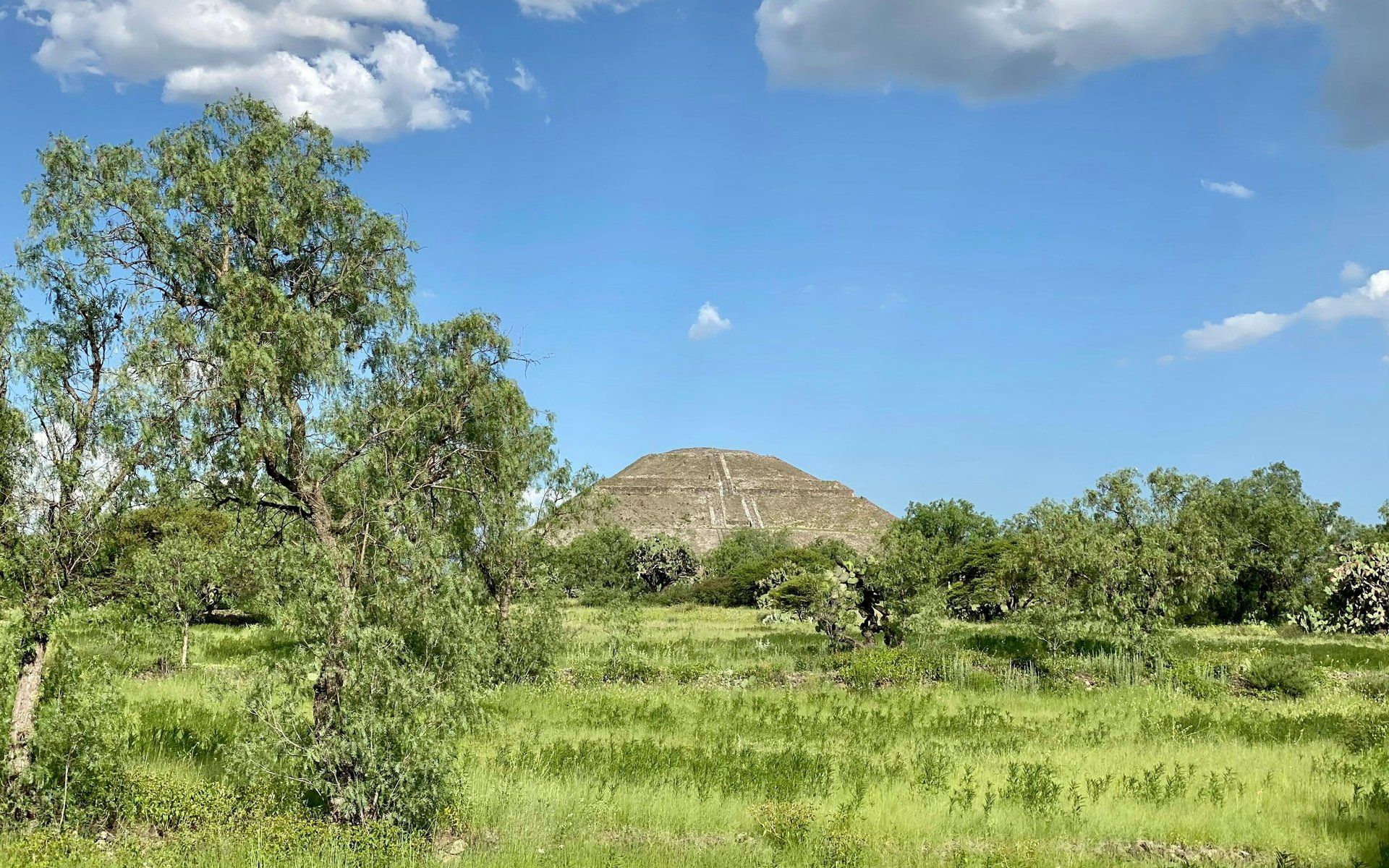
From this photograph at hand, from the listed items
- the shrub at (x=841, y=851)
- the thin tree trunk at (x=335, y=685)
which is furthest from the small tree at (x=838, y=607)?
the thin tree trunk at (x=335, y=685)

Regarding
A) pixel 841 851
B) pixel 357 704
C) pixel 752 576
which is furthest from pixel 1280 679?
pixel 752 576

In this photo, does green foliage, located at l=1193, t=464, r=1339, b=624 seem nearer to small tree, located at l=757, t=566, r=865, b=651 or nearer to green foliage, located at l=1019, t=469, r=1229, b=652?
green foliage, located at l=1019, t=469, r=1229, b=652

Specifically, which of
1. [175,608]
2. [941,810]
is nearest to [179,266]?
[941,810]

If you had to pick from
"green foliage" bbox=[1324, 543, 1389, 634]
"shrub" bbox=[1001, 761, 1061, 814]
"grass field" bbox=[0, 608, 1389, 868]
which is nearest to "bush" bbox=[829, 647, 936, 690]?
"grass field" bbox=[0, 608, 1389, 868]

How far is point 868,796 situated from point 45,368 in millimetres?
12430

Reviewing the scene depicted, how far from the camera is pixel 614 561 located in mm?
84750

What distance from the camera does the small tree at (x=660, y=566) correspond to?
8850cm

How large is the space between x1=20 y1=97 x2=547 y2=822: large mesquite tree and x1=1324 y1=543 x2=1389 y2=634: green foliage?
42223mm

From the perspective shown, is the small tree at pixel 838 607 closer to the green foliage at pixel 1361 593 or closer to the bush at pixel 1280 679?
the bush at pixel 1280 679

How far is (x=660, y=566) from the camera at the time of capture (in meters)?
88.9

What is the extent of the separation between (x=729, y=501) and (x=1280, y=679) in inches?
5467

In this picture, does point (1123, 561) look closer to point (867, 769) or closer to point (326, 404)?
point (867, 769)

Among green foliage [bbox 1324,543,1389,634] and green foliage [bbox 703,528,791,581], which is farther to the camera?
green foliage [bbox 703,528,791,581]

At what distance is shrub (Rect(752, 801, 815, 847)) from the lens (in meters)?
11.6
